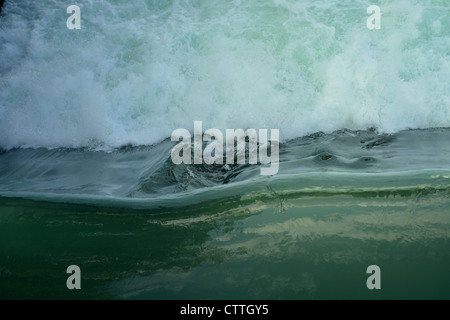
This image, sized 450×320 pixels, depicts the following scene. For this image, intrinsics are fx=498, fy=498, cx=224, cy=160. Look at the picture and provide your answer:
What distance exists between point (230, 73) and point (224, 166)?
6.60 ft

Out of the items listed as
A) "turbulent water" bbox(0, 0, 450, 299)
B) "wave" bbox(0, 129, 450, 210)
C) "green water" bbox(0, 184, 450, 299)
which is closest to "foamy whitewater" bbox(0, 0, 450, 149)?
"turbulent water" bbox(0, 0, 450, 299)

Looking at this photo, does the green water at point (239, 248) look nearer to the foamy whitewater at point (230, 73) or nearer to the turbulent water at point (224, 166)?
the turbulent water at point (224, 166)

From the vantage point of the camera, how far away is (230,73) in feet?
19.8

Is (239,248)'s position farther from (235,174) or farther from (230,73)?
(230,73)

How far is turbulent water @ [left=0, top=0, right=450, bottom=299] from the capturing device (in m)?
2.17

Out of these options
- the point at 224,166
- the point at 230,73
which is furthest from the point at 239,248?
the point at 230,73

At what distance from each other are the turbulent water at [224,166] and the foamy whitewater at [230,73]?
18 mm

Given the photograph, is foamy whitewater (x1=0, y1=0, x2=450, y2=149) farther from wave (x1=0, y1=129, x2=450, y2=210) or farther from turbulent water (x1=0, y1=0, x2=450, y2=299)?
wave (x1=0, y1=129, x2=450, y2=210)

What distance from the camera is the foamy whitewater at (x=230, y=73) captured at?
221 inches

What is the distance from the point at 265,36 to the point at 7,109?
11.5 feet

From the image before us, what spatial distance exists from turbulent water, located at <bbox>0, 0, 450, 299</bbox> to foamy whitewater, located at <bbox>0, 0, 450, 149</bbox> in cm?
2

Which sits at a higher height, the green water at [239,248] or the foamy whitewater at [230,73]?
the foamy whitewater at [230,73]

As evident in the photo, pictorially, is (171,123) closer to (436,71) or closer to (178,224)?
(436,71)

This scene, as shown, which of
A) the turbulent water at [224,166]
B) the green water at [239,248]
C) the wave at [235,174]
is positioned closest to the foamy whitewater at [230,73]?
the turbulent water at [224,166]
